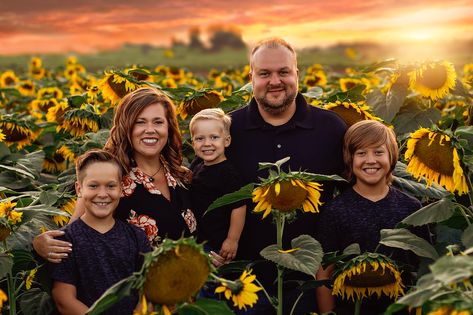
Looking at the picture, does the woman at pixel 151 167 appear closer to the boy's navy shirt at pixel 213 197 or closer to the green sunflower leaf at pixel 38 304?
the boy's navy shirt at pixel 213 197

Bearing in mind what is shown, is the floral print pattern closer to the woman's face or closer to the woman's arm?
the woman's face

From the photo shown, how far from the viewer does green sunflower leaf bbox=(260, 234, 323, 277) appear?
2.69 m

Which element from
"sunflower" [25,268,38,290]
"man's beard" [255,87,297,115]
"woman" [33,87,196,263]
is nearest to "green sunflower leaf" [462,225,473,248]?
"woman" [33,87,196,263]

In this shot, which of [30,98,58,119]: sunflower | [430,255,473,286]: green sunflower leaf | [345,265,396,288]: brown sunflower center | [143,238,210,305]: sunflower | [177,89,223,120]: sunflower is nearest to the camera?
[430,255,473,286]: green sunflower leaf

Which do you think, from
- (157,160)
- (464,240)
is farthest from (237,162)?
(464,240)

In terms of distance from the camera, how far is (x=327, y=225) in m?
3.53

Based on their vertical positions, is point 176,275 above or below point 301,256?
above

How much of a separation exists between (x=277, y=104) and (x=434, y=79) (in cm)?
124

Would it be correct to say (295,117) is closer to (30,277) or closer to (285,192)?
(285,192)

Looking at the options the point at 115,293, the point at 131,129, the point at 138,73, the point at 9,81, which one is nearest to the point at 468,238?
the point at 115,293

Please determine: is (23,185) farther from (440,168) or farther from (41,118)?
(41,118)

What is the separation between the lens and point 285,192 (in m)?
2.79

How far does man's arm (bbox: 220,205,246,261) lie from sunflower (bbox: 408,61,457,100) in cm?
164

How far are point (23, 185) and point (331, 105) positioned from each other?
6.37ft
